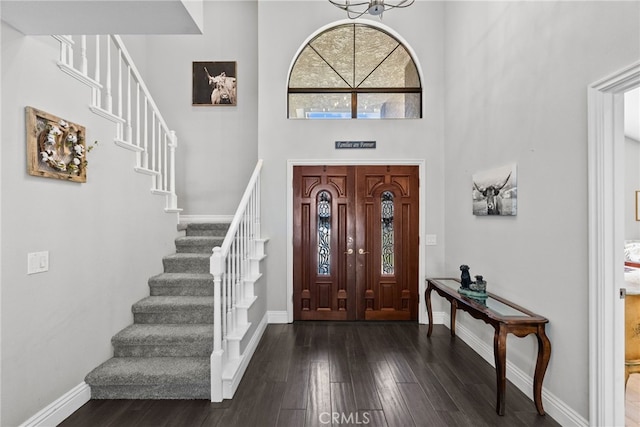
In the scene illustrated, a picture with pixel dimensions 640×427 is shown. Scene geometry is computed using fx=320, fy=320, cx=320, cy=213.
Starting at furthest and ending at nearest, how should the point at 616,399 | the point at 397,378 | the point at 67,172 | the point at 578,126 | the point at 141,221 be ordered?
the point at 141,221, the point at 397,378, the point at 67,172, the point at 578,126, the point at 616,399

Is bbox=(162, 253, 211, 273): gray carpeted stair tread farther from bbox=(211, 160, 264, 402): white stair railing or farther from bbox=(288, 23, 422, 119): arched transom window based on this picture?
bbox=(288, 23, 422, 119): arched transom window

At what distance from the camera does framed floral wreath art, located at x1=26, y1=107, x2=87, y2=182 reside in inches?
81.2

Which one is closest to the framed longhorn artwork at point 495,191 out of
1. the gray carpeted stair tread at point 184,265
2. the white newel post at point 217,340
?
the white newel post at point 217,340

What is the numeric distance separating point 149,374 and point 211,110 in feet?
12.6

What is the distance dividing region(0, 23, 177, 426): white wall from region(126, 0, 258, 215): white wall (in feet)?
6.16

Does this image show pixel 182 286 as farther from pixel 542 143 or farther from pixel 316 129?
pixel 542 143

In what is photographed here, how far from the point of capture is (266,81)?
4.39 metres

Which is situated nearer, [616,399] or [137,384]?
[616,399]

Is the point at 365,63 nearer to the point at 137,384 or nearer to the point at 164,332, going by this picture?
the point at 164,332

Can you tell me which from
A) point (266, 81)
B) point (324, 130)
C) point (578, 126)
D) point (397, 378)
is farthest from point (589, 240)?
point (266, 81)

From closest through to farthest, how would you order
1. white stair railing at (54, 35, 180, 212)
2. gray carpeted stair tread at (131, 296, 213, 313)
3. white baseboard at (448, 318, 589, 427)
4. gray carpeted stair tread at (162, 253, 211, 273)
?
white baseboard at (448, 318, 589, 427) → white stair railing at (54, 35, 180, 212) → gray carpeted stair tread at (131, 296, 213, 313) → gray carpeted stair tread at (162, 253, 211, 273)

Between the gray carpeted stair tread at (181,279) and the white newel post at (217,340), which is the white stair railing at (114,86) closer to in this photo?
the gray carpeted stair tread at (181,279)

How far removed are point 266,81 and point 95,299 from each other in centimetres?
327

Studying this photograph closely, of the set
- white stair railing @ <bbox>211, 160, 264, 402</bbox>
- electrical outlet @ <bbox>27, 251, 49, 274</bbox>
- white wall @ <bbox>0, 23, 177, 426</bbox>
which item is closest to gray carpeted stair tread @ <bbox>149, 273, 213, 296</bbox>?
white wall @ <bbox>0, 23, 177, 426</bbox>
